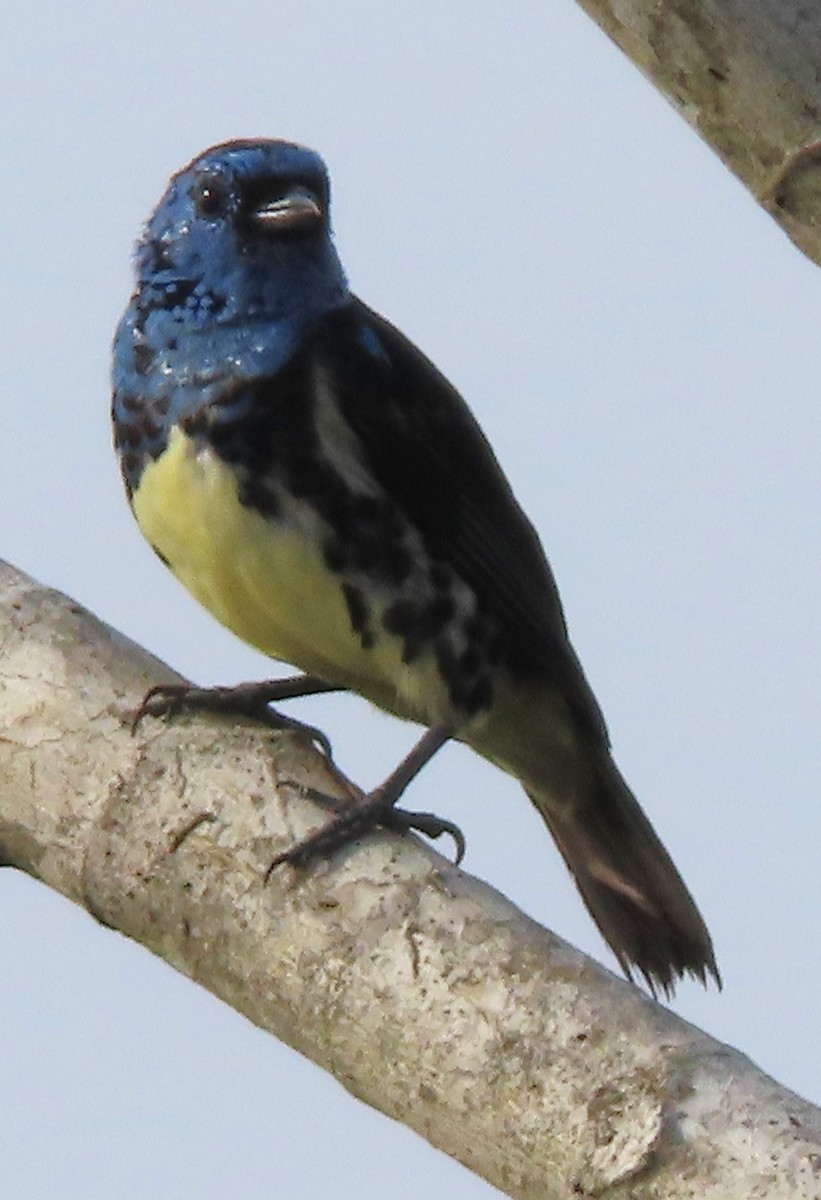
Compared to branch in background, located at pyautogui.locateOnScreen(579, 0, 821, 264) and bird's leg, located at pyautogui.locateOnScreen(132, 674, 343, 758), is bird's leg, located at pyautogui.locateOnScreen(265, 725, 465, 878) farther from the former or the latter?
branch in background, located at pyautogui.locateOnScreen(579, 0, 821, 264)

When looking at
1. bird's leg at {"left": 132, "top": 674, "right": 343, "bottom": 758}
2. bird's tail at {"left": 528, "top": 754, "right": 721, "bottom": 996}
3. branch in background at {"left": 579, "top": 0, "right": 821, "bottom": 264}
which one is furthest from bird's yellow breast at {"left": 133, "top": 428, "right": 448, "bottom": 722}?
branch in background at {"left": 579, "top": 0, "right": 821, "bottom": 264}

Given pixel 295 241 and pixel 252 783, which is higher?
pixel 295 241

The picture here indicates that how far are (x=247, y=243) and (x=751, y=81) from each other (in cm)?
173

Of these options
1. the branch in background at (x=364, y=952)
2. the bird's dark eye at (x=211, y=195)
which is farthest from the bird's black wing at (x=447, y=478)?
the branch in background at (x=364, y=952)

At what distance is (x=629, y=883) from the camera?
5820 millimetres

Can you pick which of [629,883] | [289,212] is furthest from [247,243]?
[629,883]

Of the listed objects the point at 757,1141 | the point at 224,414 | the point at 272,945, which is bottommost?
the point at 272,945

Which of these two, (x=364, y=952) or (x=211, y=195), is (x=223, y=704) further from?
(x=211, y=195)

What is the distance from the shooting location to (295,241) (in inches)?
203

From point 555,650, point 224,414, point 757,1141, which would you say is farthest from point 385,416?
point 757,1141

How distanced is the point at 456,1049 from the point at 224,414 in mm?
1792

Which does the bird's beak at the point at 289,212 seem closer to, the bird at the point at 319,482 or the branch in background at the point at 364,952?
the bird at the point at 319,482

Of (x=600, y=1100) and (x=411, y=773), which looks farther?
(x=411, y=773)

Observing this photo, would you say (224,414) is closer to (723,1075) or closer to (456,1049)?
(456,1049)
